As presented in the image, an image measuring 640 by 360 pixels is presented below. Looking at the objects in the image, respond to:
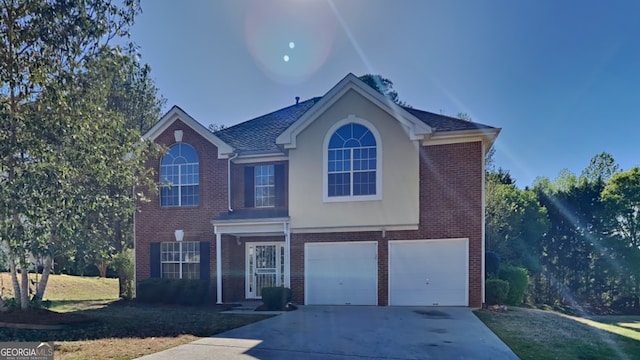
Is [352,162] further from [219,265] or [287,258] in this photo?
[219,265]

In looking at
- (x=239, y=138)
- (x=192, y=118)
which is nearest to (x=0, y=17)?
(x=192, y=118)

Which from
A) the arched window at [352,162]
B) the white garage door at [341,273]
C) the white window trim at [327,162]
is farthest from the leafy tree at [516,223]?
the arched window at [352,162]

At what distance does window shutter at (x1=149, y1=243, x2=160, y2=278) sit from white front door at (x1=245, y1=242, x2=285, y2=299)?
369cm

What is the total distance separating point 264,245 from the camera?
55.6 ft

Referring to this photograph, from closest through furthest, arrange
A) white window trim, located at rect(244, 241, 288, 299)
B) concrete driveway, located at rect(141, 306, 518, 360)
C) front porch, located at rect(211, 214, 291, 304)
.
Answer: concrete driveway, located at rect(141, 306, 518, 360) < front porch, located at rect(211, 214, 291, 304) < white window trim, located at rect(244, 241, 288, 299)

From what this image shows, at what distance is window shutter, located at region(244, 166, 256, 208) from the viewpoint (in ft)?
54.9

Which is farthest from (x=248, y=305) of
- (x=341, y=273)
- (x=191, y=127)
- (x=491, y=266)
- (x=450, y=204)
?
(x=491, y=266)

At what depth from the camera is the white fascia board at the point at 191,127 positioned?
16.5m

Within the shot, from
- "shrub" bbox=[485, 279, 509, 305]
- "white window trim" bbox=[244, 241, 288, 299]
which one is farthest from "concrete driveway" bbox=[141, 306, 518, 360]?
"white window trim" bbox=[244, 241, 288, 299]

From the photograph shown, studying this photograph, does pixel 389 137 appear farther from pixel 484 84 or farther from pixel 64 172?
pixel 64 172

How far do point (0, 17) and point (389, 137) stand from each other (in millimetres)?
11200

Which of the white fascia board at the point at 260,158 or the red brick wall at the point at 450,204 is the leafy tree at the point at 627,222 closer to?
the red brick wall at the point at 450,204

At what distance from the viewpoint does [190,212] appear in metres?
17.0

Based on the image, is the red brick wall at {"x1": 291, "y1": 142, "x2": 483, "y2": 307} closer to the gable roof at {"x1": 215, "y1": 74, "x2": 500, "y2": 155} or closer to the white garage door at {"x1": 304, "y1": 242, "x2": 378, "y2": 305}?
the white garage door at {"x1": 304, "y1": 242, "x2": 378, "y2": 305}
